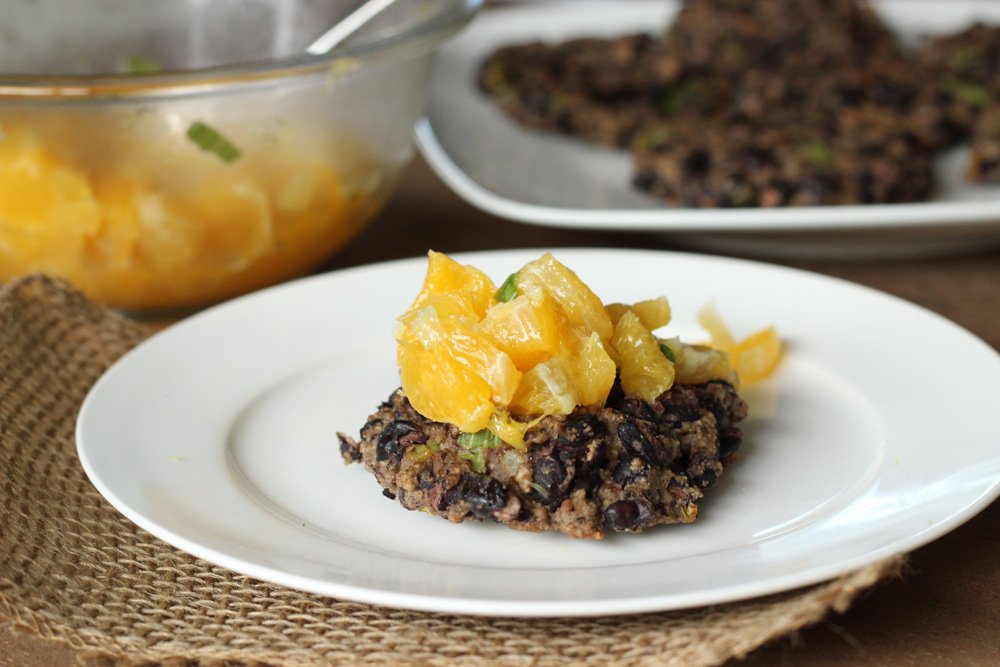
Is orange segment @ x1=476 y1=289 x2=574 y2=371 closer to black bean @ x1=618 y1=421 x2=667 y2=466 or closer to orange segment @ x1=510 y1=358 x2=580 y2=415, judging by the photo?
orange segment @ x1=510 y1=358 x2=580 y2=415

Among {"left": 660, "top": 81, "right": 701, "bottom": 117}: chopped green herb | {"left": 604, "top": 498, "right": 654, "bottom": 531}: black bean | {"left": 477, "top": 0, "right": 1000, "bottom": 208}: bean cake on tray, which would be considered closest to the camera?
{"left": 604, "top": 498, "right": 654, "bottom": 531}: black bean

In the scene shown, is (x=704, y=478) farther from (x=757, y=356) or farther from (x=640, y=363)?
(x=757, y=356)

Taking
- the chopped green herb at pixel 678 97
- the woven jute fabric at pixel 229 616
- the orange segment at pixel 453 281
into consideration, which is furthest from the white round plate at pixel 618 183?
the woven jute fabric at pixel 229 616

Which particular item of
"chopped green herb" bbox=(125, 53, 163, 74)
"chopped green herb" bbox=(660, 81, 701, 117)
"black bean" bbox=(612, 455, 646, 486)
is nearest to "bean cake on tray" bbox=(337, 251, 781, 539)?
"black bean" bbox=(612, 455, 646, 486)

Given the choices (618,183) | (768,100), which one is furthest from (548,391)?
(768,100)

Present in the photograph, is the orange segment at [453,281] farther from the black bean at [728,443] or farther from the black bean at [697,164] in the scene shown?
the black bean at [697,164]

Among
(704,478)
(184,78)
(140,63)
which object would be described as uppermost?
(184,78)

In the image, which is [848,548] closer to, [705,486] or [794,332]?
[705,486]
